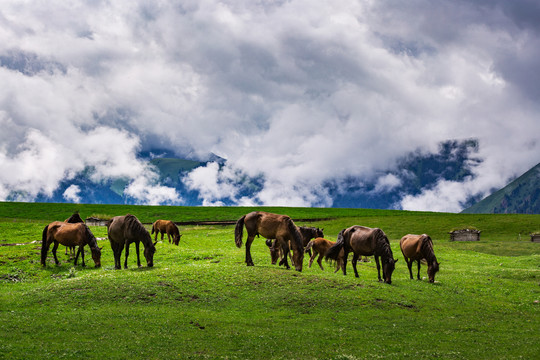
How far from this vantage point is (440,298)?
76.3 feet

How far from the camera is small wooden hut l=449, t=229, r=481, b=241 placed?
239 ft

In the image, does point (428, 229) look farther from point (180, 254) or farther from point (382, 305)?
point (382, 305)

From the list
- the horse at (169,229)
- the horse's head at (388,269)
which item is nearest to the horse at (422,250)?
the horse's head at (388,269)

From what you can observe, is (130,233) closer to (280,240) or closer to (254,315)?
(280,240)

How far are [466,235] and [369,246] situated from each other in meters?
53.4

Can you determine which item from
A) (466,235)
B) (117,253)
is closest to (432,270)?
(117,253)

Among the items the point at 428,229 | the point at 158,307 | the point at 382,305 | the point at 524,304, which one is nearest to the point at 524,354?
the point at 382,305

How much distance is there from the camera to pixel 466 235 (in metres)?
73.2

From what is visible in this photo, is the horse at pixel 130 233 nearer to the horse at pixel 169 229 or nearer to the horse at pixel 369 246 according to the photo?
the horse at pixel 369 246

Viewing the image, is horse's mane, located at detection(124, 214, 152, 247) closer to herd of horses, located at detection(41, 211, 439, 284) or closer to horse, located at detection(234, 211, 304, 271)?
herd of horses, located at detection(41, 211, 439, 284)

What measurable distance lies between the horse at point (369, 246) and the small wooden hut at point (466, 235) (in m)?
51.4

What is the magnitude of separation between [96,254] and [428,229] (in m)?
72.6

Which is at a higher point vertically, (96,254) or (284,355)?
(96,254)

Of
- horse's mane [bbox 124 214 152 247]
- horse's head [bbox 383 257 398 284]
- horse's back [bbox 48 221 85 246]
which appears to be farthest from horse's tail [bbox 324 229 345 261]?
horse's back [bbox 48 221 85 246]
